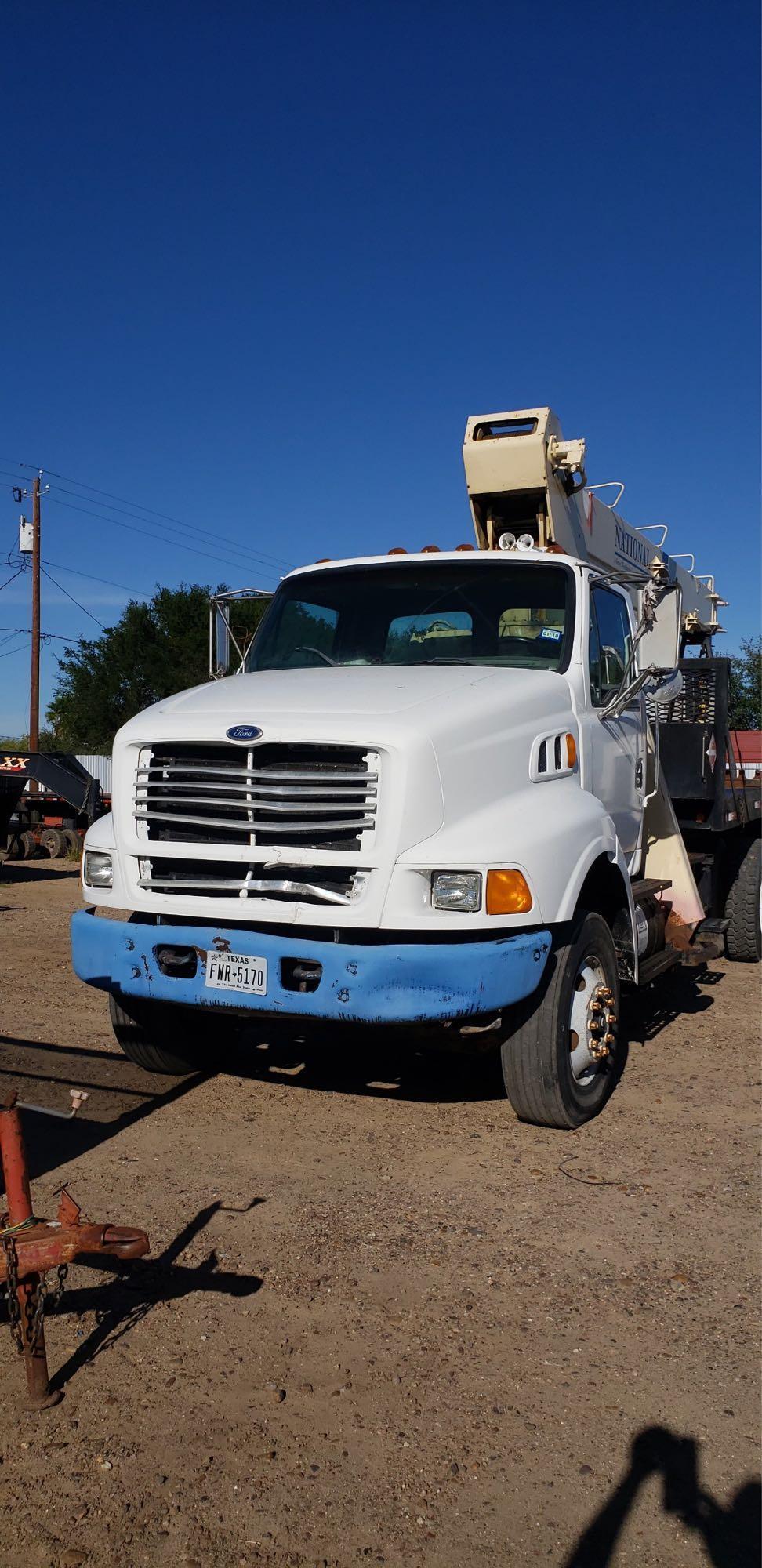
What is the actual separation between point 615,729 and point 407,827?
2.09 m

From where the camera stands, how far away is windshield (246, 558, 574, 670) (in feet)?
18.7

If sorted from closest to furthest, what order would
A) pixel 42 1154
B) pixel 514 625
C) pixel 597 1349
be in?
pixel 597 1349, pixel 42 1154, pixel 514 625

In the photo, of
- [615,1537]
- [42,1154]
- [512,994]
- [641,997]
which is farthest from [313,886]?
[641,997]

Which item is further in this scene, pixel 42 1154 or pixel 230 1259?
pixel 42 1154

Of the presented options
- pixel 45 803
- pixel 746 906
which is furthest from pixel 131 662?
pixel 746 906

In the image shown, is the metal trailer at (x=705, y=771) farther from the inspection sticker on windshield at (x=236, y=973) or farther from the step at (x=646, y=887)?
the inspection sticker on windshield at (x=236, y=973)

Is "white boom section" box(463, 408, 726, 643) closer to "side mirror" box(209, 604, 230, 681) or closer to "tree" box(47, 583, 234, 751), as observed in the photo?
"side mirror" box(209, 604, 230, 681)

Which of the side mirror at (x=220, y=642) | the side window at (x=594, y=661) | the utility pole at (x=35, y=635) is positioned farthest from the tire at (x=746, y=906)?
the utility pole at (x=35, y=635)

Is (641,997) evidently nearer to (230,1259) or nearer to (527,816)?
(527,816)

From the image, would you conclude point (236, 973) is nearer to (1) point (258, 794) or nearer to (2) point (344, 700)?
(1) point (258, 794)

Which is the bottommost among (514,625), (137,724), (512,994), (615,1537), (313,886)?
(615,1537)

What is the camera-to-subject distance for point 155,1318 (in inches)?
135

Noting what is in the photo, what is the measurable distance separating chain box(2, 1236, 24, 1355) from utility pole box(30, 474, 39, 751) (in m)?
31.2

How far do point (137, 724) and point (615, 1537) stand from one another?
11.2 ft
